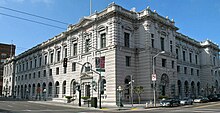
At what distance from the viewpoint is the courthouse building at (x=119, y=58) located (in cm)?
4275

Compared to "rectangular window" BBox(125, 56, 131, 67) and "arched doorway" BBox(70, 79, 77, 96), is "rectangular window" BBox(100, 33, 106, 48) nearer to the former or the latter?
"rectangular window" BBox(125, 56, 131, 67)

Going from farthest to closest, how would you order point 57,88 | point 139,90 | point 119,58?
point 57,88
point 119,58
point 139,90

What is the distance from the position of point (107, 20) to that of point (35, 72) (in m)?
41.0

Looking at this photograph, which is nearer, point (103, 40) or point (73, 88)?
point (103, 40)

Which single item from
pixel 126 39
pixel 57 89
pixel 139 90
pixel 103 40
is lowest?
pixel 57 89

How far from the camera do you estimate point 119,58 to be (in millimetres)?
42344

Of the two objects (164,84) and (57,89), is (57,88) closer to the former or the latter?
(57,89)

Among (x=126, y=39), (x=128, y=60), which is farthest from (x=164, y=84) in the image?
(x=126, y=39)

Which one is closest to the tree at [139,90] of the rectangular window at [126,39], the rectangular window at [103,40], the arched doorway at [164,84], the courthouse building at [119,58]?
the courthouse building at [119,58]

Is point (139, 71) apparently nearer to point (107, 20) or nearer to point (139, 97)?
point (139, 97)

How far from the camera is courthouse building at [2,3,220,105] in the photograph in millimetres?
42750

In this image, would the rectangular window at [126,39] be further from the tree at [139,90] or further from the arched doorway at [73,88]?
the arched doorway at [73,88]

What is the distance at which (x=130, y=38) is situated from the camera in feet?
151

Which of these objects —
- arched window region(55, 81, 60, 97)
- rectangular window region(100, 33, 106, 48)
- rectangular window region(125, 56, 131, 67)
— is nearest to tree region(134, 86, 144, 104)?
rectangular window region(125, 56, 131, 67)
